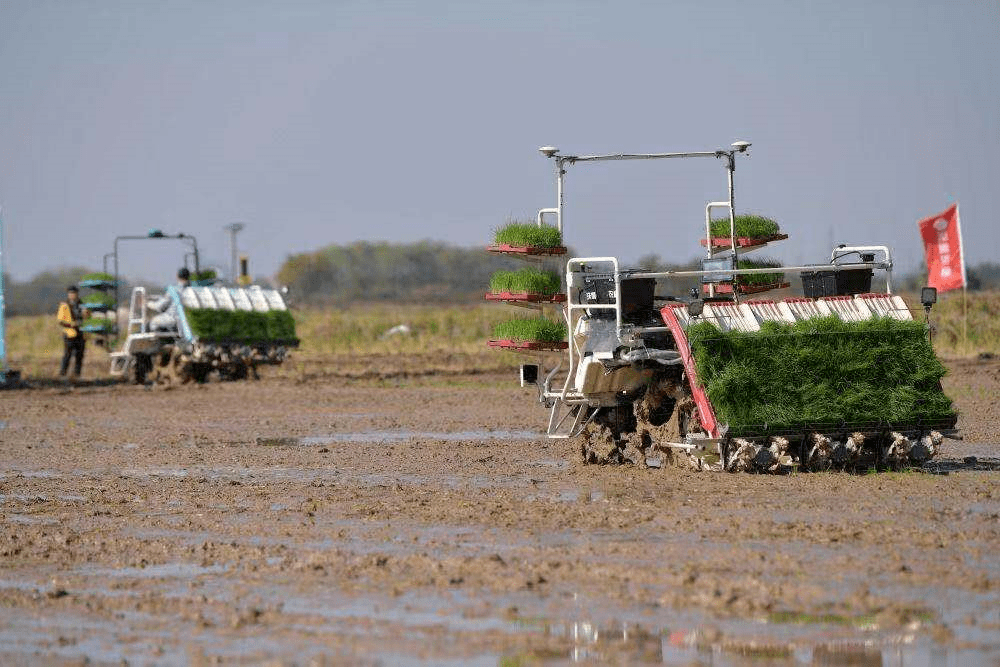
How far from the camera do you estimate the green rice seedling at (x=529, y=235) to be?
48.6ft

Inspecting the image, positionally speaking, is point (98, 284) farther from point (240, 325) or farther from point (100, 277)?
point (240, 325)

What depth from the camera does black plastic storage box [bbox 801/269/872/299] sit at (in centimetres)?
1441

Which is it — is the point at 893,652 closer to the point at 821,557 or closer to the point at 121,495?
the point at 821,557

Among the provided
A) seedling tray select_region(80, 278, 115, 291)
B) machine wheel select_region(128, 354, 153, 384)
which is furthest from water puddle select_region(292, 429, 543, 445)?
seedling tray select_region(80, 278, 115, 291)

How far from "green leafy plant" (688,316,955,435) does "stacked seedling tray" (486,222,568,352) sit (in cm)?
206

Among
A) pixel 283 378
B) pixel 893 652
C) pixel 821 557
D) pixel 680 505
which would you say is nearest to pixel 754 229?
pixel 680 505

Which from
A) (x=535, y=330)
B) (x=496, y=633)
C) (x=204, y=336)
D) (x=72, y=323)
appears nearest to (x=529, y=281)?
(x=535, y=330)

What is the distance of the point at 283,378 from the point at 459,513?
2230cm

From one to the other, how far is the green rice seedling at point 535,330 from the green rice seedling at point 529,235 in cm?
76

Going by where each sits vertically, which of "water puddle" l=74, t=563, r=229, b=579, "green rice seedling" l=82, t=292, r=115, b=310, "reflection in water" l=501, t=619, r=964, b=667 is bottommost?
"reflection in water" l=501, t=619, r=964, b=667

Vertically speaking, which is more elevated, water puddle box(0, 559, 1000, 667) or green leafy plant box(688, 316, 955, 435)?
green leafy plant box(688, 316, 955, 435)

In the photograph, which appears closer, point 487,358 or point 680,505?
point 680,505

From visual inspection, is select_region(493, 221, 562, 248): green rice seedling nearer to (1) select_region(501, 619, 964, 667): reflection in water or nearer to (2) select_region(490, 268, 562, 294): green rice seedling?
(2) select_region(490, 268, 562, 294): green rice seedling

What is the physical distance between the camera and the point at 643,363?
14.0 meters
